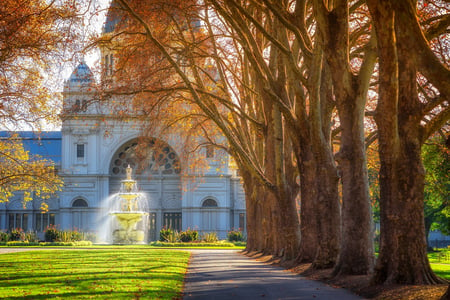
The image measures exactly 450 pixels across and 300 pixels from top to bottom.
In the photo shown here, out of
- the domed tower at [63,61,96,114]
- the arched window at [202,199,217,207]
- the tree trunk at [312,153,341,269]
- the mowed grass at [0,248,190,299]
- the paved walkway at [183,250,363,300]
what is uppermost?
the domed tower at [63,61,96,114]

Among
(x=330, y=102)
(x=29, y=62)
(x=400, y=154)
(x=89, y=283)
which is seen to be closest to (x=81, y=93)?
(x=29, y=62)

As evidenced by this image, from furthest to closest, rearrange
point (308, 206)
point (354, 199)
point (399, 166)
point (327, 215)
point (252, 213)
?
point (252, 213)
point (308, 206)
point (327, 215)
point (354, 199)
point (399, 166)

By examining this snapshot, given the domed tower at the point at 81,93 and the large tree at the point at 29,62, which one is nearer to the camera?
the large tree at the point at 29,62

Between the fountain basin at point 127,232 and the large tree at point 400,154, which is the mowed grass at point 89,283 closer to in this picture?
the large tree at point 400,154

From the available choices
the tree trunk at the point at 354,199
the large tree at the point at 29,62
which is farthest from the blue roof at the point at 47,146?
the tree trunk at the point at 354,199

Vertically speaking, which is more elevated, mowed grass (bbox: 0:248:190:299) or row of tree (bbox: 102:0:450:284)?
row of tree (bbox: 102:0:450:284)

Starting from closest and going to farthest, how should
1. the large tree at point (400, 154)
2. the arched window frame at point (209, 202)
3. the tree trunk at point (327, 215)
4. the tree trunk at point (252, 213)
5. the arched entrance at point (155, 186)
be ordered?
the large tree at point (400, 154), the tree trunk at point (327, 215), the tree trunk at point (252, 213), the arched window frame at point (209, 202), the arched entrance at point (155, 186)

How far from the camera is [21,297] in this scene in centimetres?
1064

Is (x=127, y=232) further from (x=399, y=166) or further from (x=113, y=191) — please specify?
(x=399, y=166)

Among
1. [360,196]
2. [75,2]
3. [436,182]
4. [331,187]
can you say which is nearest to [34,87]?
[75,2]

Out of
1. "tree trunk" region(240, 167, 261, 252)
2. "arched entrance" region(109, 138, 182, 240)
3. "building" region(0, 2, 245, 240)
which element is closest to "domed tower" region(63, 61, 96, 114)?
"tree trunk" region(240, 167, 261, 252)

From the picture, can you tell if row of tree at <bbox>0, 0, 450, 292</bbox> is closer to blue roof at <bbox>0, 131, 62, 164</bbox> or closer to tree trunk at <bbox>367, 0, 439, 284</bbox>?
tree trunk at <bbox>367, 0, 439, 284</bbox>

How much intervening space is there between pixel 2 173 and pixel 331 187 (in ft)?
49.3

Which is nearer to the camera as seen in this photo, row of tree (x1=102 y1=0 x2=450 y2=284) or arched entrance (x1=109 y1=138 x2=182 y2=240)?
row of tree (x1=102 y1=0 x2=450 y2=284)
